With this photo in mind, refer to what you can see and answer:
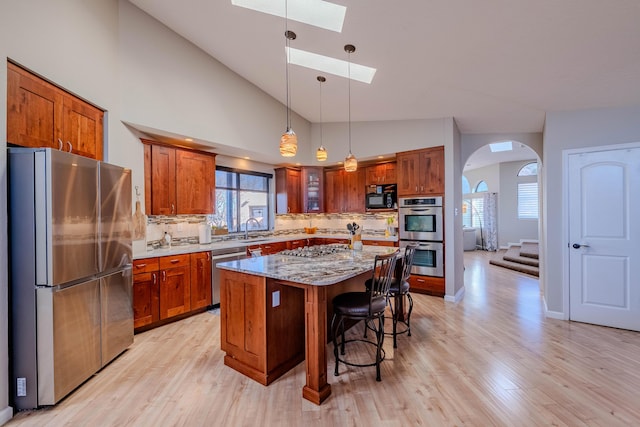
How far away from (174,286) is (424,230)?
378 centimetres

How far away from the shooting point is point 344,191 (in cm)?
614

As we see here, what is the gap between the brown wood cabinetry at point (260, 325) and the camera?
2301mm

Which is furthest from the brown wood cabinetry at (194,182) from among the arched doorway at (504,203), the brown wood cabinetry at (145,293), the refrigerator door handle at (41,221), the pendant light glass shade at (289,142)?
the arched doorway at (504,203)

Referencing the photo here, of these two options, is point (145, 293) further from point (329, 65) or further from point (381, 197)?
point (381, 197)

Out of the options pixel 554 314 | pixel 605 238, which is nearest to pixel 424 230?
pixel 554 314

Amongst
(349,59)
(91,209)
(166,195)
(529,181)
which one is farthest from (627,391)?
(529,181)

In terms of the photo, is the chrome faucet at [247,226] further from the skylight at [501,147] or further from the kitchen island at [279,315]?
the skylight at [501,147]

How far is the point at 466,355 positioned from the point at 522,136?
159 inches

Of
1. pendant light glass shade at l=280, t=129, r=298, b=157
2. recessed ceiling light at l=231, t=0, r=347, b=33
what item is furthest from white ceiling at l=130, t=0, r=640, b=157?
pendant light glass shade at l=280, t=129, r=298, b=157

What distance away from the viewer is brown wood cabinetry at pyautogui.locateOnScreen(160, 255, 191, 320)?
3.51m

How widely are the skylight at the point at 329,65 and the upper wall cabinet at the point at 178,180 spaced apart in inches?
76.9

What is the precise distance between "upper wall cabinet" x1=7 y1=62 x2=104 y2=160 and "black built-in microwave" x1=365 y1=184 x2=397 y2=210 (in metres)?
4.33

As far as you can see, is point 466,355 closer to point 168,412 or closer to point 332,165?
point 168,412

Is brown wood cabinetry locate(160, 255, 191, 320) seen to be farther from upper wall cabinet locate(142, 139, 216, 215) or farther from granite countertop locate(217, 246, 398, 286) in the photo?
granite countertop locate(217, 246, 398, 286)
